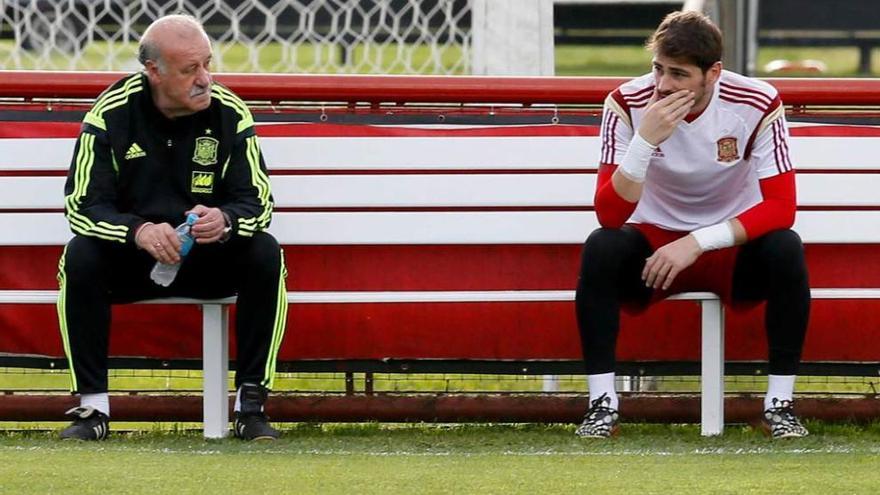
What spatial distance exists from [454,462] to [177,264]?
3.09ft

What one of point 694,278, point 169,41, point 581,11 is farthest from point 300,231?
point 581,11

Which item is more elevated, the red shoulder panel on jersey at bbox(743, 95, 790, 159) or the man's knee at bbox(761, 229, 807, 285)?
the red shoulder panel on jersey at bbox(743, 95, 790, 159)

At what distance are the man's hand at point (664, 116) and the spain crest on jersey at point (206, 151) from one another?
1140 mm

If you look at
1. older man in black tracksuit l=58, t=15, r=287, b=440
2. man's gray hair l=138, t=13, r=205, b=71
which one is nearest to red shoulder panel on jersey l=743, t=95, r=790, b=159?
older man in black tracksuit l=58, t=15, r=287, b=440

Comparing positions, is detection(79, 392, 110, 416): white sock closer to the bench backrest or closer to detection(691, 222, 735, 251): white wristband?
the bench backrest

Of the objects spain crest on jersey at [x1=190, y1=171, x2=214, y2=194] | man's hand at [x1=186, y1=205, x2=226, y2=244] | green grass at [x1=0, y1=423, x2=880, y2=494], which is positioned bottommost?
green grass at [x1=0, y1=423, x2=880, y2=494]

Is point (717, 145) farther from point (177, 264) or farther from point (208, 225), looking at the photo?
point (177, 264)

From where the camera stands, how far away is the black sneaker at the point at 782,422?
15.8 ft

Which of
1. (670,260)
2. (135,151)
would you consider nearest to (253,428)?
(135,151)

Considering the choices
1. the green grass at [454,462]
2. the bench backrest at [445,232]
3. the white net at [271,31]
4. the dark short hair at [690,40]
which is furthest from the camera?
the white net at [271,31]

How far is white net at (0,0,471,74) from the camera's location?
8.41 meters

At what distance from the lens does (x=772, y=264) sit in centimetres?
479

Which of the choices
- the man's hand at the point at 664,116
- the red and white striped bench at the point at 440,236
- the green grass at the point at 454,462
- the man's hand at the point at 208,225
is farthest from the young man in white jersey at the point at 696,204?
the man's hand at the point at 208,225

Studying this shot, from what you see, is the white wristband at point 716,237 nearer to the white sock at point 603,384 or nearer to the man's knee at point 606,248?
the man's knee at point 606,248
